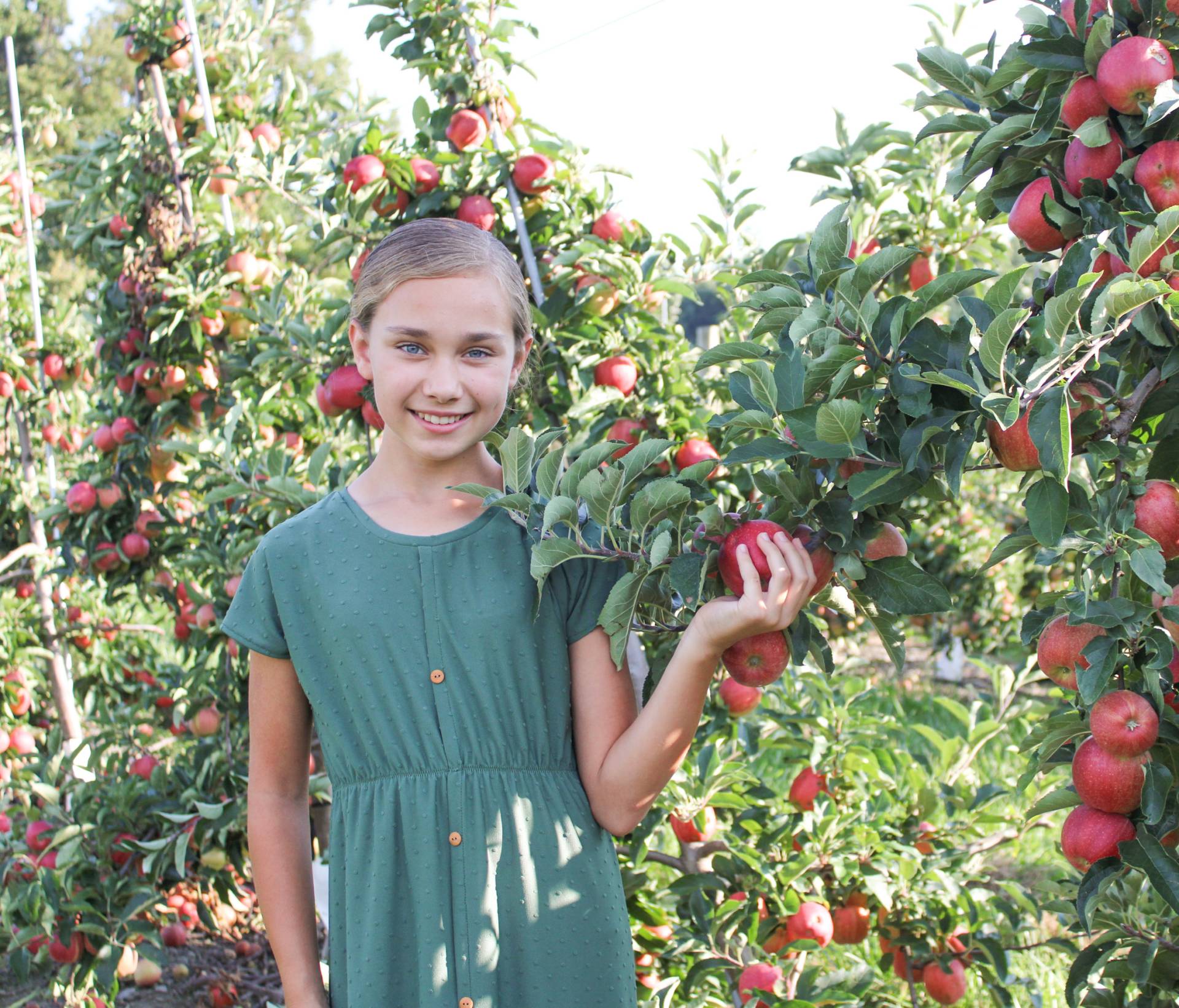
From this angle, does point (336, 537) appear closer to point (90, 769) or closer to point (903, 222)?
point (903, 222)

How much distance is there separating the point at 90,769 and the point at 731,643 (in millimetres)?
1942

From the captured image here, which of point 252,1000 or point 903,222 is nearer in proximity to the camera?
point 903,222

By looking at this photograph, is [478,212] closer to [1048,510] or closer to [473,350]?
[473,350]

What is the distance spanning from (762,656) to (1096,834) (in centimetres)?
32

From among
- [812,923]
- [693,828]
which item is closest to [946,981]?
[812,923]

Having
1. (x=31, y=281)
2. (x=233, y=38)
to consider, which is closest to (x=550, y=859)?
(x=233, y=38)

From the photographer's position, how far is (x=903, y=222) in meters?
2.01

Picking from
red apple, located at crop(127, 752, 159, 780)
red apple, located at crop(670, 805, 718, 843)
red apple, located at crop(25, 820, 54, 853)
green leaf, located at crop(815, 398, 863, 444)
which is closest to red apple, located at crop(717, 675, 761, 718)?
red apple, located at crop(670, 805, 718, 843)

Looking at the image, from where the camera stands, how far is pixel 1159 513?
0.96m

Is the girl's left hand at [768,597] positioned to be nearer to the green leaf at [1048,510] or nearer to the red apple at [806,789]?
the green leaf at [1048,510]

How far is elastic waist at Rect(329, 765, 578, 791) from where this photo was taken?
115 cm

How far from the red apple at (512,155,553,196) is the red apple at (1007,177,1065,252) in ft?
3.20

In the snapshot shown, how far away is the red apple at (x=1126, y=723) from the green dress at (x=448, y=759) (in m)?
0.48

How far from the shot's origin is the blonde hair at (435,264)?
1.17m
